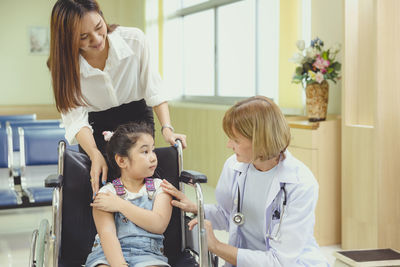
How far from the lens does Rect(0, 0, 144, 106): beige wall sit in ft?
26.5

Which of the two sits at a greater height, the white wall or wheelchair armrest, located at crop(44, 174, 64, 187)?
the white wall

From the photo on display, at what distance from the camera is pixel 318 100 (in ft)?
11.7

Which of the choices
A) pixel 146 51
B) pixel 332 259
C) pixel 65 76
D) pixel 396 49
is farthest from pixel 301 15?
pixel 65 76

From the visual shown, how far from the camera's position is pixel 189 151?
615 centimetres

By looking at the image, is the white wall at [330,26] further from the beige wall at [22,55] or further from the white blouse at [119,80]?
the beige wall at [22,55]

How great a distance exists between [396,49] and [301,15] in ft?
4.01

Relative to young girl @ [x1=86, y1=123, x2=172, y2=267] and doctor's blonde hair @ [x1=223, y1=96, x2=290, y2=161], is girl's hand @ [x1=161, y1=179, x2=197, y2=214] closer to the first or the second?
young girl @ [x1=86, y1=123, x2=172, y2=267]

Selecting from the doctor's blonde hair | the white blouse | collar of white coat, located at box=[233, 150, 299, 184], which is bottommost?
collar of white coat, located at box=[233, 150, 299, 184]

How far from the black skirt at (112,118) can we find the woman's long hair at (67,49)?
129 mm

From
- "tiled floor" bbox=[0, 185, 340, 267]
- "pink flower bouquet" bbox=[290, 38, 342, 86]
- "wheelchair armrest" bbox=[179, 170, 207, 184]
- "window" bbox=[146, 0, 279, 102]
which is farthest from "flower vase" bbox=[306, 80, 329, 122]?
"wheelchair armrest" bbox=[179, 170, 207, 184]

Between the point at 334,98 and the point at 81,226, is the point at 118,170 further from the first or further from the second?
the point at 334,98

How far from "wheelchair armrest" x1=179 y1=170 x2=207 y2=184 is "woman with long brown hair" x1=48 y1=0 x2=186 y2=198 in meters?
0.19

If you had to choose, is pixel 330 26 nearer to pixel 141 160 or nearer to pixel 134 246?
pixel 141 160

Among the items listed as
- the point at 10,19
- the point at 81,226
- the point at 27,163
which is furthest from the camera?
the point at 10,19
